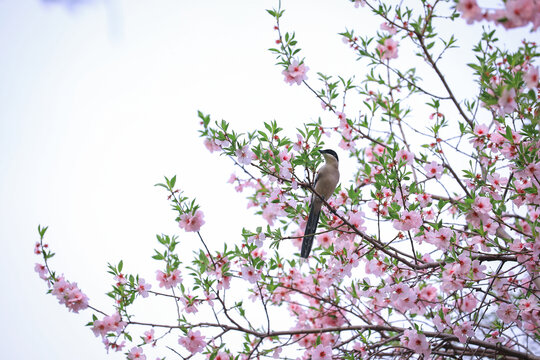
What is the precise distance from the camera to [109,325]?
9.45 ft

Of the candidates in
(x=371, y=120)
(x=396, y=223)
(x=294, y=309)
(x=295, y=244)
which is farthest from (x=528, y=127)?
(x=294, y=309)

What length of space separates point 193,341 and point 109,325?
2.08ft

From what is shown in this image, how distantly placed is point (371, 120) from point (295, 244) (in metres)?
1.79

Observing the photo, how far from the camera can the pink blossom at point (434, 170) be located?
3.44 meters

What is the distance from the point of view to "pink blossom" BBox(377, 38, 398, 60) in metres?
4.07

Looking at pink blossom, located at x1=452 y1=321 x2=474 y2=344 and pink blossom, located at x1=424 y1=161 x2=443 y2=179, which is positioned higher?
pink blossom, located at x1=424 y1=161 x2=443 y2=179

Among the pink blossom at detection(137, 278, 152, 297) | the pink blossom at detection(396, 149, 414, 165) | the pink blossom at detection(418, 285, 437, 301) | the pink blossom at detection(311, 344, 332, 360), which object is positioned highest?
the pink blossom at detection(396, 149, 414, 165)

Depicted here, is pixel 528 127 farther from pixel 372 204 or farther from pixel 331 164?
pixel 331 164

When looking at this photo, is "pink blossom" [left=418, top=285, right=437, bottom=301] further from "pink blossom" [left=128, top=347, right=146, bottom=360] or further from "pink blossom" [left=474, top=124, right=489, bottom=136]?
"pink blossom" [left=128, top=347, right=146, bottom=360]

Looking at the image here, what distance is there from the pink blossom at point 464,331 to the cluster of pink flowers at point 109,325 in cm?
243

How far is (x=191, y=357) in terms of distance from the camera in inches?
113

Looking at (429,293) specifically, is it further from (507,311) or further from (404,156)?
(404,156)

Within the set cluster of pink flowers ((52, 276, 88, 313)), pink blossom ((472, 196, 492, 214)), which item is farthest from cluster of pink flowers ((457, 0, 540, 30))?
cluster of pink flowers ((52, 276, 88, 313))

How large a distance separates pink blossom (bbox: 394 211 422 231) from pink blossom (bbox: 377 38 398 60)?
201 cm
